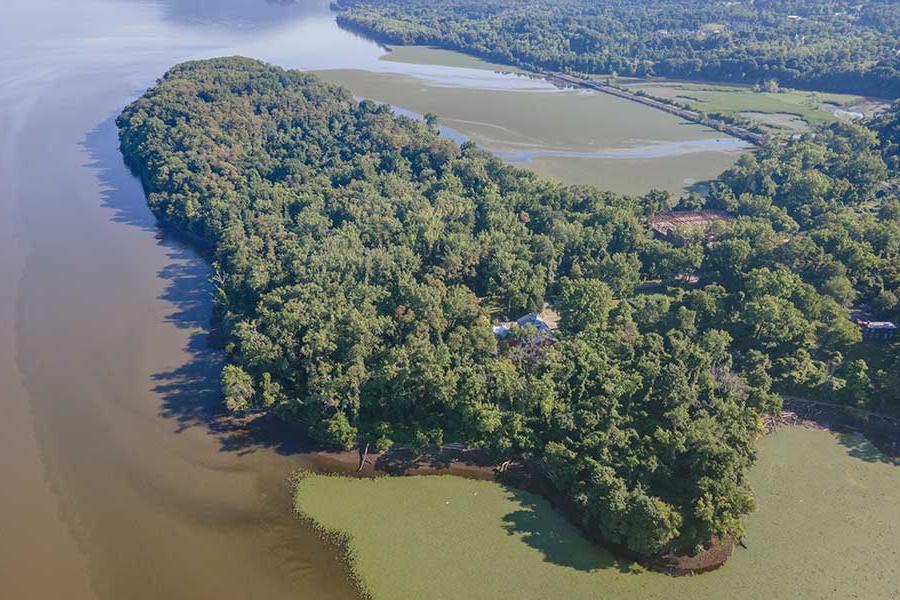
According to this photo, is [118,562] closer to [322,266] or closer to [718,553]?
[322,266]

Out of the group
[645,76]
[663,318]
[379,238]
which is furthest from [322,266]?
[645,76]

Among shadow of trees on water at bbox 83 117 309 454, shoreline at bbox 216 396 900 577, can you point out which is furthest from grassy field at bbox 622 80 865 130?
shadow of trees on water at bbox 83 117 309 454

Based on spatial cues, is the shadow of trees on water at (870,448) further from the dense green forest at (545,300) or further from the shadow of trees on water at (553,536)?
the shadow of trees on water at (553,536)

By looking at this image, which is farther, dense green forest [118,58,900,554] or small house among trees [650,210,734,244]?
small house among trees [650,210,734,244]

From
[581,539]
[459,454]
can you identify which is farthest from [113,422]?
[581,539]

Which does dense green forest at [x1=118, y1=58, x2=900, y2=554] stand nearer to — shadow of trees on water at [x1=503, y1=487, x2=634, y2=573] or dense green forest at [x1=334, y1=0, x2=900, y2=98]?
shadow of trees on water at [x1=503, y1=487, x2=634, y2=573]

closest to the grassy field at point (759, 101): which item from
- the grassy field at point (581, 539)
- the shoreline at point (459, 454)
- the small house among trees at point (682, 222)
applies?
the small house among trees at point (682, 222)

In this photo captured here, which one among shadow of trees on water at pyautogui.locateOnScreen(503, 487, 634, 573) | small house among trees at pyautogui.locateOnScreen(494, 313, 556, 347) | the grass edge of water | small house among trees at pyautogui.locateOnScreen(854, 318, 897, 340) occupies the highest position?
small house among trees at pyautogui.locateOnScreen(854, 318, 897, 340)

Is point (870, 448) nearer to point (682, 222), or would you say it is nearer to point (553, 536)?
point (553, 536)
